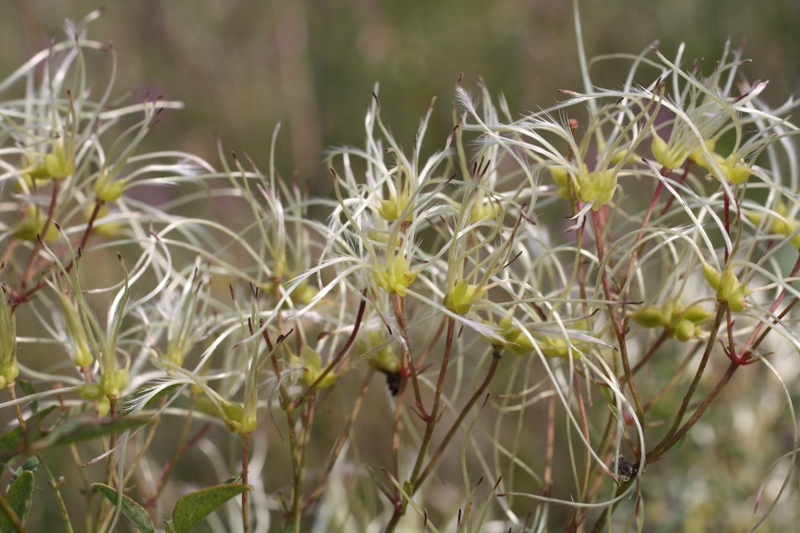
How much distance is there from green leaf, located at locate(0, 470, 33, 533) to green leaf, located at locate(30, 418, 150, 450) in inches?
7.1

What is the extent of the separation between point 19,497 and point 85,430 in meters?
0.22

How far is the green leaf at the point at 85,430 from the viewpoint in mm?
415

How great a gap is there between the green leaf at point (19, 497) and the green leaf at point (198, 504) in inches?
4.5

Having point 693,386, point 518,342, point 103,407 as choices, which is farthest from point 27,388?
point 693,386

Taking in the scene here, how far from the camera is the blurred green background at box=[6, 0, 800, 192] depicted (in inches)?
113

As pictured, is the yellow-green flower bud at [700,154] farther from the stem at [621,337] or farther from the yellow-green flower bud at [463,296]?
the yellow-green flower bud at [463,296]

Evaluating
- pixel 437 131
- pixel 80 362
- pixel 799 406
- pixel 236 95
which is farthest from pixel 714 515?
pixel 236 95

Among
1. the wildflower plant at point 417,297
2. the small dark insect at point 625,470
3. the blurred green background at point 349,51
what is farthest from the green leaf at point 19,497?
the blurred green background at point 349,51

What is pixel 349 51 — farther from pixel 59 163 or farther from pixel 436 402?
pixel 436 402

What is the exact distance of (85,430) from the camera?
1.39 ft

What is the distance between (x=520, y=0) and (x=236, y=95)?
4.08 ft

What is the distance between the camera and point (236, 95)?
10.8 ft

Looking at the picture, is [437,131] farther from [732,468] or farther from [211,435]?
[732,468]

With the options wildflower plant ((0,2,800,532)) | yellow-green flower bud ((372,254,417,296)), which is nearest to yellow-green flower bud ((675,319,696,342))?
wildflower plant ((0,2,800,532))
